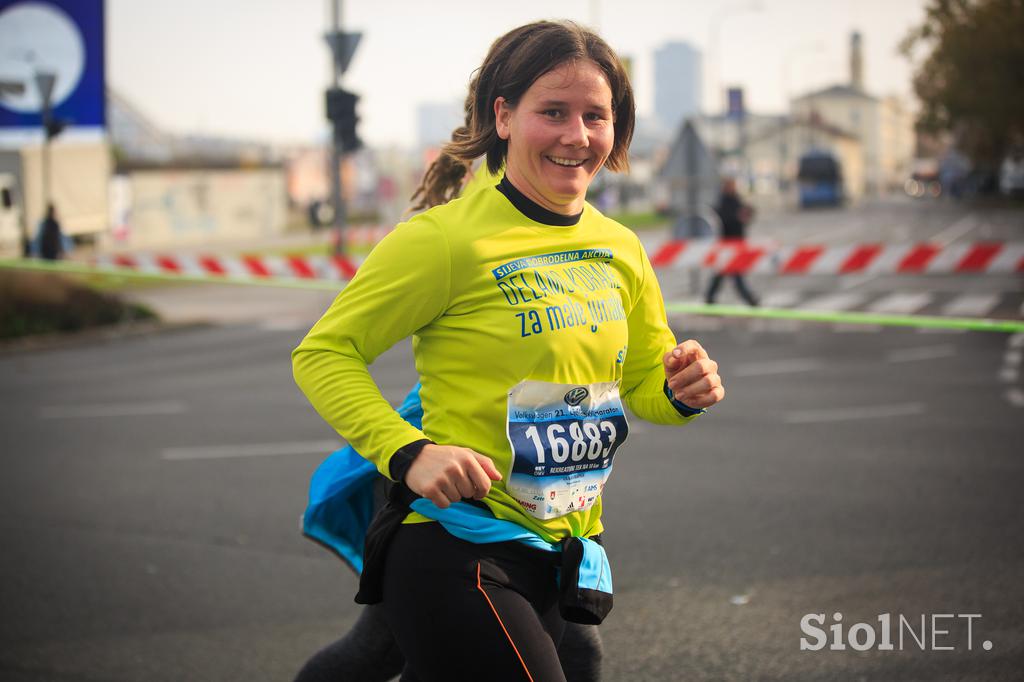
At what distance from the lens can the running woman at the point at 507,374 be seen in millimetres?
2314

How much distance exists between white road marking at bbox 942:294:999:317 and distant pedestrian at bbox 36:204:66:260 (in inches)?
521

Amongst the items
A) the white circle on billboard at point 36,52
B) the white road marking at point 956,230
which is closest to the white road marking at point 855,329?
the white circle on billboard at point 36,52

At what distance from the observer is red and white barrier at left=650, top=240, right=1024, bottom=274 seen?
553 inches

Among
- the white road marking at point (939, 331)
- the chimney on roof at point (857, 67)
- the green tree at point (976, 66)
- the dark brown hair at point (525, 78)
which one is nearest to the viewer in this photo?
the dark brown hair at point (525, 78)

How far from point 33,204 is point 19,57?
30.2 ft

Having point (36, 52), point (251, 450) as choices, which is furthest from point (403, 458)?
point (36, 52)

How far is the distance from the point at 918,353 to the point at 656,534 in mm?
8544

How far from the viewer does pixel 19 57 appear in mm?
15836

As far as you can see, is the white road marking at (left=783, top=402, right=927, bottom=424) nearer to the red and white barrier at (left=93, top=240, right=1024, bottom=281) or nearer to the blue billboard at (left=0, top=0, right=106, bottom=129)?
the red and white barrier at (left=93, top=240, right=1024, bottom=281)

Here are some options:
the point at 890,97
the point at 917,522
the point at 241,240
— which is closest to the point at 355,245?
the point at 241,240

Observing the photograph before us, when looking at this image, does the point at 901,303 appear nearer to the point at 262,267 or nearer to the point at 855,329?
the point at 855,329

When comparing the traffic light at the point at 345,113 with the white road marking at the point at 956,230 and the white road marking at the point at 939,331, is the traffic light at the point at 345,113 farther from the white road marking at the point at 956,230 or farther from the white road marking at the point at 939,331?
the white road marking at the point at 956,230

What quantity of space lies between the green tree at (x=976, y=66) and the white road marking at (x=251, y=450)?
3180 centimetres

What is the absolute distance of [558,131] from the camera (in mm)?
2434
